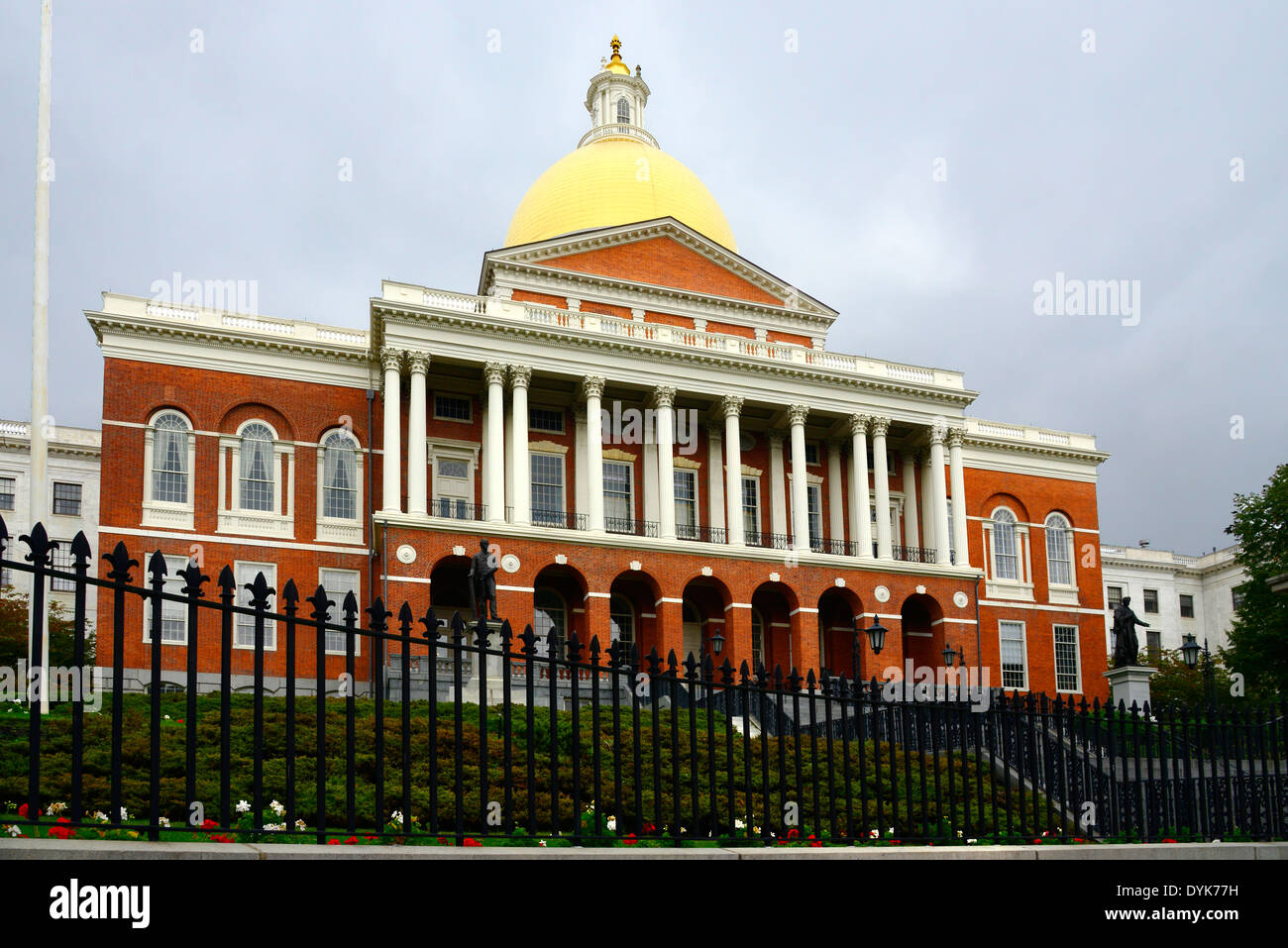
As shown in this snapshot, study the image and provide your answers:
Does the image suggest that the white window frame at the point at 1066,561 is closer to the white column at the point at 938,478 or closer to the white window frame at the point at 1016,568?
the white window frame at the point at 1016,568

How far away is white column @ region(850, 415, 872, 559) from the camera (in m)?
53.1

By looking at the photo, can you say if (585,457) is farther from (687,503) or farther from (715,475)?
(715,475)

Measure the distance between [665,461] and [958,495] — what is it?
13.6 metres

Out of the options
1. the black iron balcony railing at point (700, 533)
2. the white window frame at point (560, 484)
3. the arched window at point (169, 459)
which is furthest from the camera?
the black iron balcony railing at point (700, 533)

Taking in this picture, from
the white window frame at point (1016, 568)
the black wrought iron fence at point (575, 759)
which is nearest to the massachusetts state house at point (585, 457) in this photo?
the white window frame at point (1016, 568)

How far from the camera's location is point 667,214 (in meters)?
58.1

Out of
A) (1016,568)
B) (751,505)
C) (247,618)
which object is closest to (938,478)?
(751,505)

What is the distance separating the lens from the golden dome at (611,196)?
58.8 m

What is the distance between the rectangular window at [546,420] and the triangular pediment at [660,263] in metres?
5.96

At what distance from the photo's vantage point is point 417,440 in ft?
153
